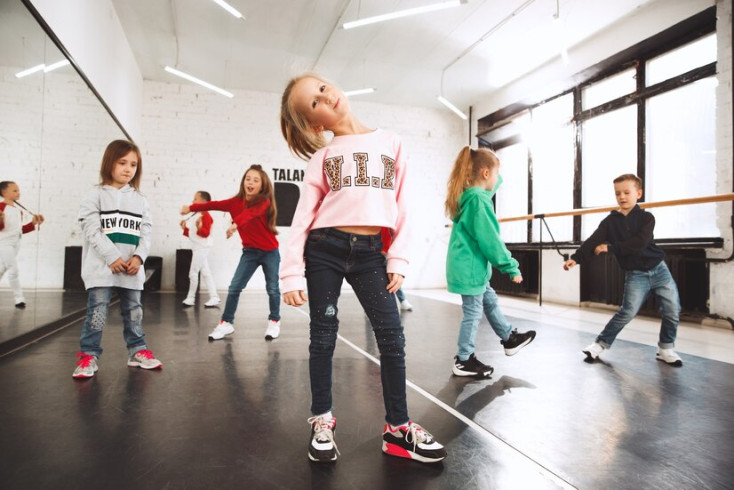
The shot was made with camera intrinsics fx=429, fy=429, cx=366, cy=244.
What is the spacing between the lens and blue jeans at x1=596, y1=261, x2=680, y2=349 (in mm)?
2312

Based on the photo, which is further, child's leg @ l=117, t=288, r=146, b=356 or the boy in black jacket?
the boy in black jacket

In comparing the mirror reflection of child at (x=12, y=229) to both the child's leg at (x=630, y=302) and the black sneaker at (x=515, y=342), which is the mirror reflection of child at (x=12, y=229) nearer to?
the black sneaker at (x=515, y=342)

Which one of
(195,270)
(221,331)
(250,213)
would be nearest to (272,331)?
(221,331)

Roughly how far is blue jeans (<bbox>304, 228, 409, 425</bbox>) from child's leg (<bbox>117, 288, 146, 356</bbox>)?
1309mm

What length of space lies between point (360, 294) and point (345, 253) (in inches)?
5.2

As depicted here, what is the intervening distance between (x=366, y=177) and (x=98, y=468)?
40.4 inches

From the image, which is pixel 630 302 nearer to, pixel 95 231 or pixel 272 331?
pixel 272 331

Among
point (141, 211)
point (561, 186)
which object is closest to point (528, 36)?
point (561, 186)

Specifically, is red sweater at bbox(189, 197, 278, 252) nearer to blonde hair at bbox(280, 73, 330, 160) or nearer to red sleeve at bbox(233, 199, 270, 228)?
red sleeve at bbox(233, 199, 270, 228)

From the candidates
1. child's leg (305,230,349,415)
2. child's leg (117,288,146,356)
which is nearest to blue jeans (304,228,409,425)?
child's leg (305,230,349,415)

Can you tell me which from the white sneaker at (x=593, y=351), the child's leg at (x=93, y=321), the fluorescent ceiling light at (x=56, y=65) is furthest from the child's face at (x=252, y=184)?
the white sneaker at (x=593, y=351)

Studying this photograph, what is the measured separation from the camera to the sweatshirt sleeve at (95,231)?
194cm

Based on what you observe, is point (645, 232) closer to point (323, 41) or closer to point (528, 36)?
point (528, 36)

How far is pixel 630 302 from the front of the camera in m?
2.36
